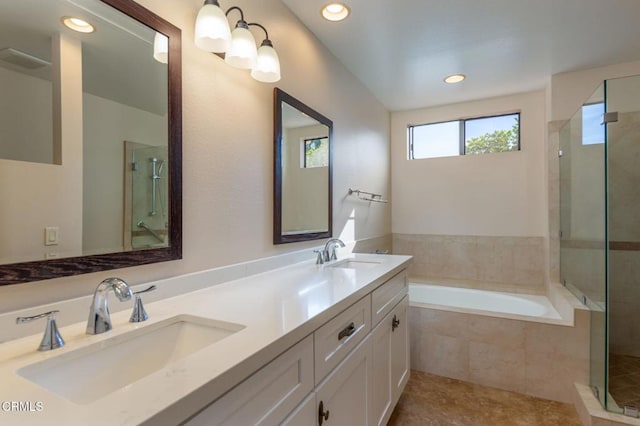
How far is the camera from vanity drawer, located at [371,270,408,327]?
4.76ft

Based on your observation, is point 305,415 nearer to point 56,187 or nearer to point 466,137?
point 56,187

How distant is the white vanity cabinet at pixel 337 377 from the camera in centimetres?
69

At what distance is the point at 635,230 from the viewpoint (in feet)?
8.17

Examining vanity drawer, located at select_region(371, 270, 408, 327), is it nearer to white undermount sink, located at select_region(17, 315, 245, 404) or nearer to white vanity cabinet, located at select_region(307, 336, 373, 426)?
white vanity cabinet, located at select_region(307, 336, 373, 426)

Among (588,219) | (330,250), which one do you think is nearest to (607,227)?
(588,219)

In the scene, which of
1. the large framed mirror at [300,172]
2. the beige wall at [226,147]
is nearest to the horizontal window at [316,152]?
the large framed mirror at [300,172]

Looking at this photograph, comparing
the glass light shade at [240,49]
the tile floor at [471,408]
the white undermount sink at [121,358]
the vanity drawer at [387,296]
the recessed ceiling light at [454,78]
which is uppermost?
the recessed ceiling light at [454,78]

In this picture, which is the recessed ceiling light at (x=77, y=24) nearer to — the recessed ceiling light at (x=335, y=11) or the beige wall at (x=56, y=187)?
the beige wall at (x=56, y=187)

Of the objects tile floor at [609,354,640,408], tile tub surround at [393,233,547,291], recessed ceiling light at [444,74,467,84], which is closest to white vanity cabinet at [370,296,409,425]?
tile floor at [609,354,640,408]

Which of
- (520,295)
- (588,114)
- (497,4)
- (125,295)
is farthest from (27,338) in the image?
(520,295)

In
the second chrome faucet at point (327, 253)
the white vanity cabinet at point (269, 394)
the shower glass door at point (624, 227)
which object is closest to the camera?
the white vanity cabinet at point (269, 394)

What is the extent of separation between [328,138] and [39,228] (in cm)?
171

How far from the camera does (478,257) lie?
131 inches

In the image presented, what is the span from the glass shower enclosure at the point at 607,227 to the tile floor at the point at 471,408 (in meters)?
0.31
